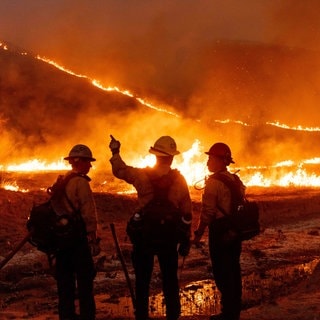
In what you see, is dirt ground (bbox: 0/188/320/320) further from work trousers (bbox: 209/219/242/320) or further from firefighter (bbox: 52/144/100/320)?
firefighter (bbox: 52/144/100/320)

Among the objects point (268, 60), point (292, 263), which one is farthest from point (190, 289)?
point (268, 60)

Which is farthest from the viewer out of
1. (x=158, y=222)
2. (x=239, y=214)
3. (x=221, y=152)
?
(x=221, y=152)

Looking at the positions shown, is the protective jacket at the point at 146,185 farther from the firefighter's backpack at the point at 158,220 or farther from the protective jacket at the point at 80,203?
the protective jacket at the point at 80,203

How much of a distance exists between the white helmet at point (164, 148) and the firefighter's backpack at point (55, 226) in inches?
38.7

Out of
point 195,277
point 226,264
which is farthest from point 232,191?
point 195,277

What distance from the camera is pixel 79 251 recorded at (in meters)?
5.98

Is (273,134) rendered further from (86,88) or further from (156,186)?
(156,186)

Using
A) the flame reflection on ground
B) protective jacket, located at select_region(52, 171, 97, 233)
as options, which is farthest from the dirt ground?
protective jacket, located at select_region(52, 171, 97, 233)

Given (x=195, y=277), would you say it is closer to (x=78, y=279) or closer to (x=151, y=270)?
(x=151, y=270)

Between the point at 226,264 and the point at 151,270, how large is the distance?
91 cm

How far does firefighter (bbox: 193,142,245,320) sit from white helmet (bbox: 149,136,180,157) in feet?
1.83

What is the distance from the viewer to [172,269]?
598cm

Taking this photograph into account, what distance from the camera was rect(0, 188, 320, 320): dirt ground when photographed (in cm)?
785

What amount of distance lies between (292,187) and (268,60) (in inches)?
2868
